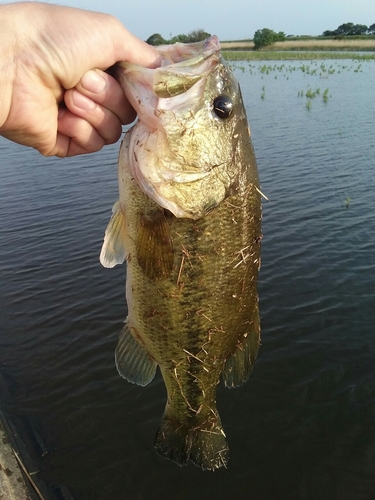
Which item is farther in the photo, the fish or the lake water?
the lake water

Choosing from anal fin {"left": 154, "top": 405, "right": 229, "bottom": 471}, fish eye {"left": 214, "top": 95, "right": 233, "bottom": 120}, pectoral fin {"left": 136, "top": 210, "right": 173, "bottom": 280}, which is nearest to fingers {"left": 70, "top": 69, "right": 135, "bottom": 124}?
fish eye {"left": 214, "top": 95, "right": 233, "bottom": 120}

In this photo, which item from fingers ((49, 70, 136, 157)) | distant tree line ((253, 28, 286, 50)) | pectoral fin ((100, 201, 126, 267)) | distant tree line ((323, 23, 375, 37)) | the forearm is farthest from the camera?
distant tree line ((323, 23, 375, 37))

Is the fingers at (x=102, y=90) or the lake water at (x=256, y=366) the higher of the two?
the fingers at (x=102, y=90)

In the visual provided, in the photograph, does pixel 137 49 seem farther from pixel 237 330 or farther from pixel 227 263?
pixel 237 330

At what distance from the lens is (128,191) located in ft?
7.91

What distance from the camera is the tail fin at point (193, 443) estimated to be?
2975 mm

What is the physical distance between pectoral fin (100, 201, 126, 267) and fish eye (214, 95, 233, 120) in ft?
2.69

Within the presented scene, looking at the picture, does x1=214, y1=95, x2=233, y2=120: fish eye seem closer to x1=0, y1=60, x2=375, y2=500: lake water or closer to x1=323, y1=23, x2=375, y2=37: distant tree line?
x1=0, y1=60, x2=375, y2=500: lake water

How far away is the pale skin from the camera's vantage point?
2.04m

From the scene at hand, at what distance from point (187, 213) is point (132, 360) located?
1195mm

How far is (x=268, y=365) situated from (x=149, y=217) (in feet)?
15.1

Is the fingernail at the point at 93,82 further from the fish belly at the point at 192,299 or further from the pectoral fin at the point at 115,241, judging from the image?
the pectoral fin at the point at 115,241

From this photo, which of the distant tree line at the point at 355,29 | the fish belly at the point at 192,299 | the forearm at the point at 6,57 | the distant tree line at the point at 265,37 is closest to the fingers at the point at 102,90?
the fish belly at the point at 192,299

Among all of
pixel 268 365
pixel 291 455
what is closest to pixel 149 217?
pixel 291 455
